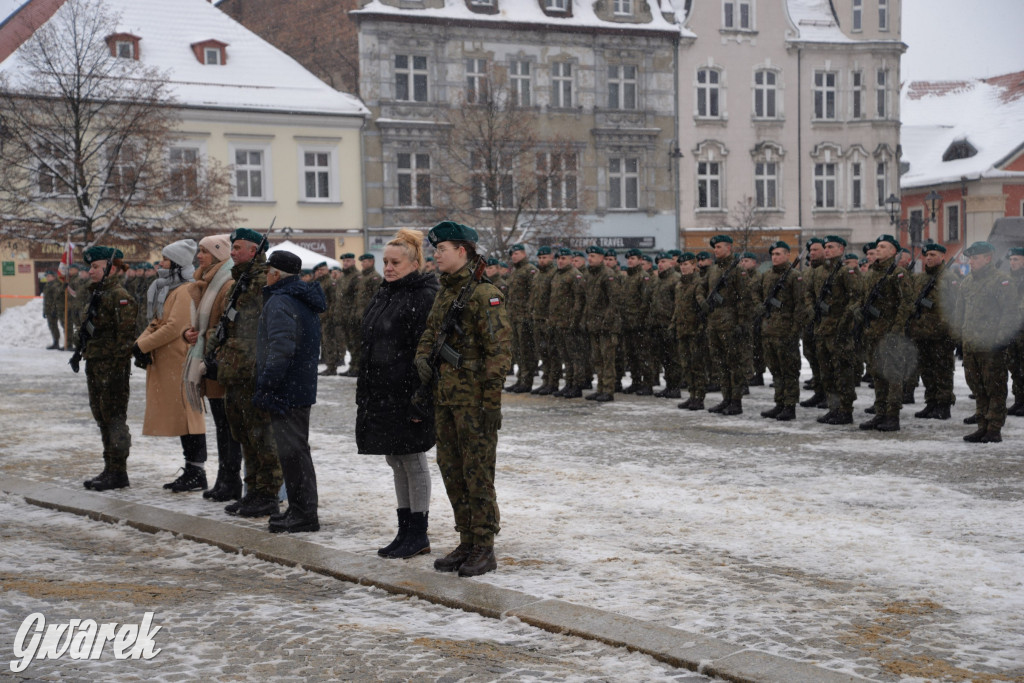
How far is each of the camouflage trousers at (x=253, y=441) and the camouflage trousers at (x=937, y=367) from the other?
8.44 m

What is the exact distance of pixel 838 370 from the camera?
520 inches

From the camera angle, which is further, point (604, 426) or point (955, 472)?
point (604, 426)

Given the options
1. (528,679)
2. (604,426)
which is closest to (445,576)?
(528,679)

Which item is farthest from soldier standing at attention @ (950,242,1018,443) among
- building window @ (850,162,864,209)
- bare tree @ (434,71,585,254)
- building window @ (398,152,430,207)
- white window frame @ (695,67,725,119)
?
building window @ (850,162,864,209)

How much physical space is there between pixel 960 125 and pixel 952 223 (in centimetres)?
639

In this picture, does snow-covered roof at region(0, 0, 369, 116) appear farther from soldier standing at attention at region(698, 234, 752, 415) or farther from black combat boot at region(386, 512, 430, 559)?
black combat boot at region(386, 512, 430, 559)

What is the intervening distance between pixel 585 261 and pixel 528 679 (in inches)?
534

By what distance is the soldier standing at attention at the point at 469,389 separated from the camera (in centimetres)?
651

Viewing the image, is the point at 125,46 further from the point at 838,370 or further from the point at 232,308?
the point at 232,308

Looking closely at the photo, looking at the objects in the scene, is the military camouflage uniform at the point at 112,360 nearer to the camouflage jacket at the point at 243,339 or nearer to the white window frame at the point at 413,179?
the camouflage jacket at the point at 243,339

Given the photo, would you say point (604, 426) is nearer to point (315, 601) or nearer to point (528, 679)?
point (315, 601)

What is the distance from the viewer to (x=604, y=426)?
13211 millimetres

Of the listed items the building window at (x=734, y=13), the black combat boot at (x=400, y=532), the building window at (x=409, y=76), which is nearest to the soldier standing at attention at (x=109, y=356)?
the black combat boot at (x=400, y=532)

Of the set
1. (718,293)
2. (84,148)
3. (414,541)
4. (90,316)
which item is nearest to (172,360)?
(90,316)
